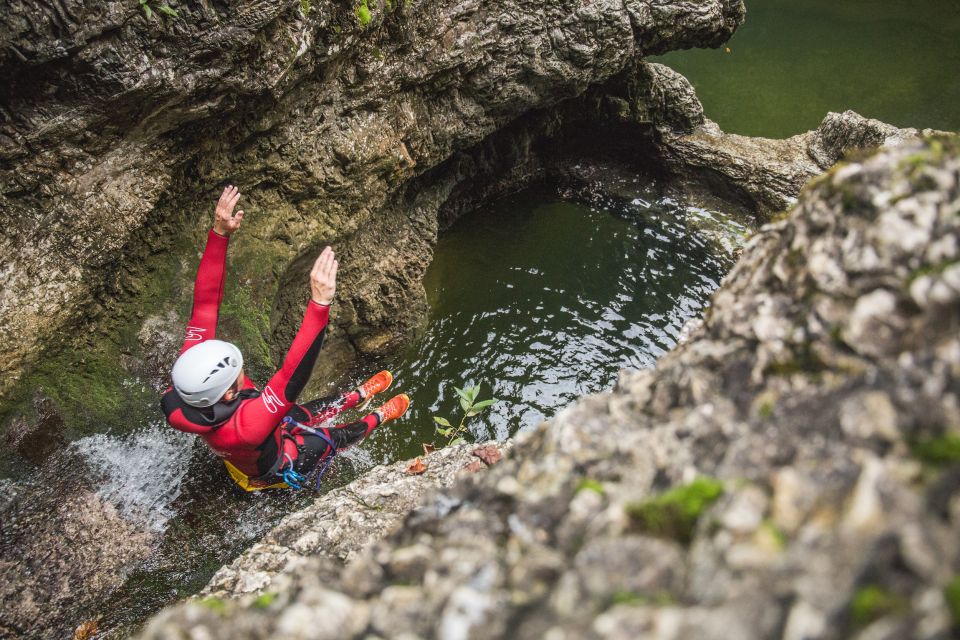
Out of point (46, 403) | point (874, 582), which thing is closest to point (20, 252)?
point (46, 403)

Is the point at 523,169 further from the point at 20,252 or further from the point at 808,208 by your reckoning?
the point at 808,208

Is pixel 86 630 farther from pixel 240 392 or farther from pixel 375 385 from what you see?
pixel 375 385

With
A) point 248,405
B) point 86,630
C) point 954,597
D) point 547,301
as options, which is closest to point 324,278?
point 248,405

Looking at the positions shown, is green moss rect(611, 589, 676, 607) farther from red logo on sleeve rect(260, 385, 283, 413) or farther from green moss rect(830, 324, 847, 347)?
red logo on sleeve rect(260, 385, 283, 413)

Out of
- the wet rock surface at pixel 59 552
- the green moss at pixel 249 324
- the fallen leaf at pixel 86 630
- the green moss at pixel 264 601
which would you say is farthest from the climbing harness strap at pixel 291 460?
the green moss at pixel 264 601

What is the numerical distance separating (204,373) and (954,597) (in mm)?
4184

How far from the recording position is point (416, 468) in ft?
15.5

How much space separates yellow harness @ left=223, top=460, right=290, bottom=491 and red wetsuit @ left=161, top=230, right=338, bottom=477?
0.65ft

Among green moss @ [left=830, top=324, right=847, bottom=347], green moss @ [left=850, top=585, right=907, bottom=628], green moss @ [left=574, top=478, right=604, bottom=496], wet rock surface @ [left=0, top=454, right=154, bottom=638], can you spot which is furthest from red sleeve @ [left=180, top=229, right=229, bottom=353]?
green moss @ [left=850, top=585, right=907, bottom=628]

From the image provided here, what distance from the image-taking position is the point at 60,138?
4492 mm

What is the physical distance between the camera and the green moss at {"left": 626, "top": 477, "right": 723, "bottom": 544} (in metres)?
1.62

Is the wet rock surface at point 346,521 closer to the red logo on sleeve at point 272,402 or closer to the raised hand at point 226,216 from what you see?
the red logo on sleeve at point 272,402

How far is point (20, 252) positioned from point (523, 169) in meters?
8.12

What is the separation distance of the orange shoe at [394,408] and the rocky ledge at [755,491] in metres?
4.31
